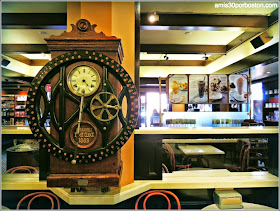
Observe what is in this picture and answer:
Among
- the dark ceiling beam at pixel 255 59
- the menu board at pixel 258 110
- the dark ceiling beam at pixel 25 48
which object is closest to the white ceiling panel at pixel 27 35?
the dark ceiling beam at pixel 25 48

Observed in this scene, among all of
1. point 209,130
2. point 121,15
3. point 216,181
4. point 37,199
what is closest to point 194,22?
point 121,15

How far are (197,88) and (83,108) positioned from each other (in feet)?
9.32

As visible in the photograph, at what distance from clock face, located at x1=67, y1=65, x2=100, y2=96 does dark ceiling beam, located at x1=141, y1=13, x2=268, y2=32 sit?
7.10 feet

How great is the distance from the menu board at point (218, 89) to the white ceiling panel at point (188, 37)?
5.26 ft

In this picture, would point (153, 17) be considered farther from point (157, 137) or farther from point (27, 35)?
point (27, 35)

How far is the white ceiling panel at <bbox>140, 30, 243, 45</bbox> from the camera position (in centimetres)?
480

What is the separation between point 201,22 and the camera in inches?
127

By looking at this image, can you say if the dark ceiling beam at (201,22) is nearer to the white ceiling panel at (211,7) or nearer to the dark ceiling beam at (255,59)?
the white ceiling panel at (211,7)

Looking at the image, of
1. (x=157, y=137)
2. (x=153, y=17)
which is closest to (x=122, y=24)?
(x=157, y=137)

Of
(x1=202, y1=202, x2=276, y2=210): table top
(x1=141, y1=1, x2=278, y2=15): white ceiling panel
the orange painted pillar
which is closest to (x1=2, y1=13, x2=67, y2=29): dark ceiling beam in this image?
(x1=141, y1=1, x2=278, y2=15): white ceiling panel

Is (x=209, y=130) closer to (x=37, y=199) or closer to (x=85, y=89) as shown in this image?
(x=85, y=89)

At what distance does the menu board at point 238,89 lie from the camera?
3.71m

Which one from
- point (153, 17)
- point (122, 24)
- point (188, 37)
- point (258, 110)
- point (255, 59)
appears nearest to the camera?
point (122, 24)

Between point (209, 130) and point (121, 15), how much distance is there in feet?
4.25
